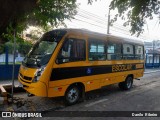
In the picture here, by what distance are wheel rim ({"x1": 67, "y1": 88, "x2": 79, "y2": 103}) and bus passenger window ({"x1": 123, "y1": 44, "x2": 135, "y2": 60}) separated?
394 cm

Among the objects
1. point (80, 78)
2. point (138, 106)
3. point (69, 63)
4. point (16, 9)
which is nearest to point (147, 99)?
point (138, 106)

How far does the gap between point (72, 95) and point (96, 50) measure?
2145 millimetres

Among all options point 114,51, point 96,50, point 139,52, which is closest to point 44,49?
point 96,50

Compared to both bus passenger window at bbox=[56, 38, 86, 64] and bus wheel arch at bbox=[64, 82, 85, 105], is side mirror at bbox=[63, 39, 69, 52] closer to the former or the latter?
bus passenger window at bbox=[56, 38, 86, 64]

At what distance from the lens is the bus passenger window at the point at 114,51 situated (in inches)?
362

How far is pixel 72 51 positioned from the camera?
7.18 m

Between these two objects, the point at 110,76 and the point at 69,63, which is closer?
the point at 69,63

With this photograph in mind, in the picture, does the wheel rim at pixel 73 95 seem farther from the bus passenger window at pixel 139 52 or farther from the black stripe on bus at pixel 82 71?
the bus passenger window at pixel 139 52

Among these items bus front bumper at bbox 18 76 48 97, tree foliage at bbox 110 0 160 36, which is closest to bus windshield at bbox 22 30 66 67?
bus front bumper at bbox 18 76 48 97

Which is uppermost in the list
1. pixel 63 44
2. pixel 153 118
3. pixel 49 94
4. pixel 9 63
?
pixel 63 44

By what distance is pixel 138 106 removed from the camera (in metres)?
7.51

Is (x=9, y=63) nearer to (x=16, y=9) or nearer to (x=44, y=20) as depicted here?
(x=44, y=20)

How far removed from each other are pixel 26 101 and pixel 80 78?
6.91ft

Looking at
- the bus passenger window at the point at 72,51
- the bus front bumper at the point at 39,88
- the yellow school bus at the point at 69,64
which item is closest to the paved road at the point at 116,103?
the yellow school bus at the point at 69,64
